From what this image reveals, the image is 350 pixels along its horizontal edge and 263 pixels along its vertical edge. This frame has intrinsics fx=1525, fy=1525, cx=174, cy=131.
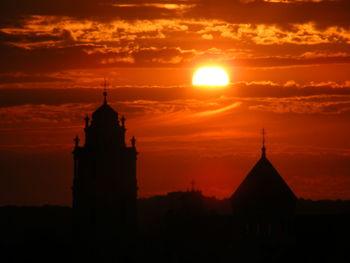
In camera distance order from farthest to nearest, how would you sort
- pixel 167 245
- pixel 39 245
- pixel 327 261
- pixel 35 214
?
pixel 35 214, pixel 39 245, pixel 167 245, pixel 327 261

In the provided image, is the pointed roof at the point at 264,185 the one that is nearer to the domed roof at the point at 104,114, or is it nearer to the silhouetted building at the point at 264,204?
the silhouetted building at the point at 264,204

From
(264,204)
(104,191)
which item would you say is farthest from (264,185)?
(104,191)

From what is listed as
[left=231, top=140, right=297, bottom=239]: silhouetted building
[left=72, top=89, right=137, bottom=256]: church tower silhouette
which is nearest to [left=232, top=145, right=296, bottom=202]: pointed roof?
[left=231, top=140, right=297, bottom=239]: silhouetted building

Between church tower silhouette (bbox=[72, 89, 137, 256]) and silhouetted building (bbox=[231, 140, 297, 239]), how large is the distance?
28.7 feet

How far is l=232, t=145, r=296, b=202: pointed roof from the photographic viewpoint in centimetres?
11725

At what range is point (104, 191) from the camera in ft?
399

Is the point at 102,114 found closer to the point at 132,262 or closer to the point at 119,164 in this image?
the point at 119,164

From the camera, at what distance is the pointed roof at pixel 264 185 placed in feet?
385

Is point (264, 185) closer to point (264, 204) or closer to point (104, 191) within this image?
point (264, 204)

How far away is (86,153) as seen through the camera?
400 feet

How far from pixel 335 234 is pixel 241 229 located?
24.3 ft

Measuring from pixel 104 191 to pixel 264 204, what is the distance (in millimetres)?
13039

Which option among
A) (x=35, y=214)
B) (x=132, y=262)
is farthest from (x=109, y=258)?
(x=35, y=214)

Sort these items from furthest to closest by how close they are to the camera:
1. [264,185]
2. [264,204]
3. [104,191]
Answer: [104,191] → [264,204] → [264,185]
